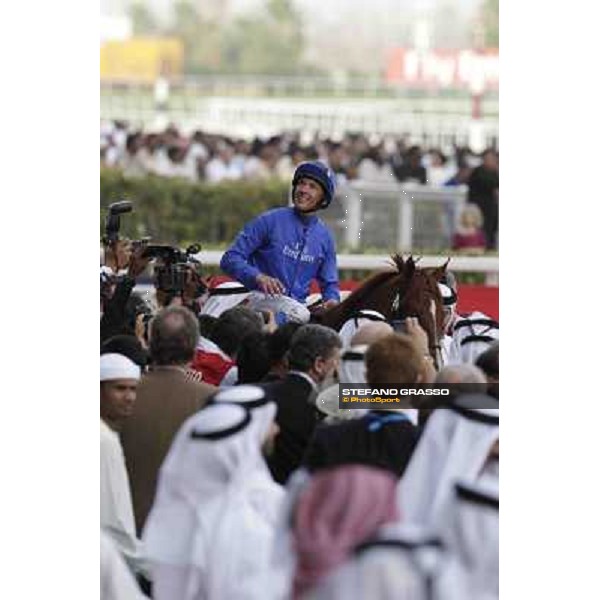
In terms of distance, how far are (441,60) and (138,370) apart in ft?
75.2

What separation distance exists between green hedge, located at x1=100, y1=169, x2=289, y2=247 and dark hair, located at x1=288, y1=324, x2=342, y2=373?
418 cm

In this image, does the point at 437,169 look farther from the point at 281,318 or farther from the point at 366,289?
the point at 281,318

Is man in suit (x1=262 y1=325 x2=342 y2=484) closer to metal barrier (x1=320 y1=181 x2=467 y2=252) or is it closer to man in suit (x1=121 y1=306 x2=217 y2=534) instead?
man in suit (x1=121 y1=306 x2=217 y2=534)

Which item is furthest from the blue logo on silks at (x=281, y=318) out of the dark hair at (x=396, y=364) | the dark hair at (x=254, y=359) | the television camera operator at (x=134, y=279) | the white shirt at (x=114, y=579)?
Answer: the white shirt at (x=114, y=579)

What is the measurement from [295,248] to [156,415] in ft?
4.81

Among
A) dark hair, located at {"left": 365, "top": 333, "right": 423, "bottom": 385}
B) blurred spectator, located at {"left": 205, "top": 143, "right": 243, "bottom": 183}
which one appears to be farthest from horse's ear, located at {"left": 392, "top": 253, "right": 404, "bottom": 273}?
blurred spectator, located at {"left": 205, "top": 143, "right": 243, "bottom": 183}

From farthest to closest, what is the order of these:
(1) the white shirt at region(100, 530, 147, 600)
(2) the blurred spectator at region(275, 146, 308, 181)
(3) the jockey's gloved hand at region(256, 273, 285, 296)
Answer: (2) the blurred spectator at region(275, 146, 308, 181) < (3) the jockey's gloved hand at region(256, 273, 285, 296) < (1) the white shirt at region(100, 530, 147, 600)

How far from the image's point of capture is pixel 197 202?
13.9 meters

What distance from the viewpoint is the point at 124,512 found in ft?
17.0

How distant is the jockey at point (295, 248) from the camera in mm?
Result: 6633

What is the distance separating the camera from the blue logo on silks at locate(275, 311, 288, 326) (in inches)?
247

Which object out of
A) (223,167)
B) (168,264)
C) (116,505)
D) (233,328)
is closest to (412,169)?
(223,167)
